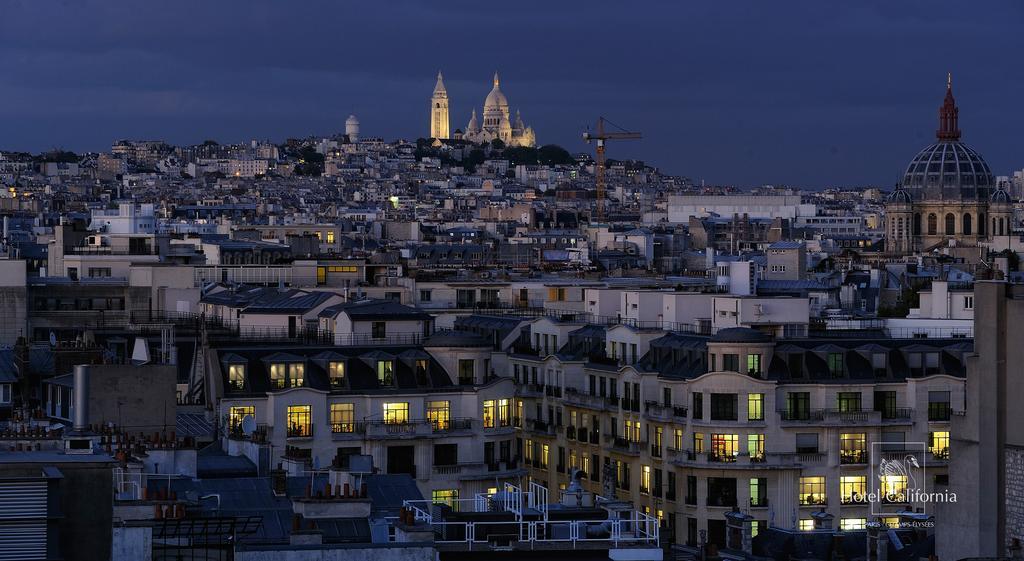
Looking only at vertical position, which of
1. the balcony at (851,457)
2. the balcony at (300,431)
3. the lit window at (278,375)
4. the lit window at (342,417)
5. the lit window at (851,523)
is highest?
the lit window at (278,375)

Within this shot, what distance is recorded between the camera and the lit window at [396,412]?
137ft

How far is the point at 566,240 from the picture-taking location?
517 ft

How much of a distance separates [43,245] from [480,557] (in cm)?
7043

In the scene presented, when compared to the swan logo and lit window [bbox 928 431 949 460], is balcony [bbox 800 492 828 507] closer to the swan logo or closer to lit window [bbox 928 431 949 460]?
the swan logo

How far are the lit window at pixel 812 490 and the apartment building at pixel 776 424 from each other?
0.02 m

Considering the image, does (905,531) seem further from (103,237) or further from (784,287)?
(103,237)

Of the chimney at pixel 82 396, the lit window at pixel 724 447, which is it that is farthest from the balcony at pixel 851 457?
the chimney at pixel 82 396

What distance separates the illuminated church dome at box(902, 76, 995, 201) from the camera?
174000 millimetres

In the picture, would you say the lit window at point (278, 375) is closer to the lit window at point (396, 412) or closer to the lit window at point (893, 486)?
the lit window at point (396, 412)

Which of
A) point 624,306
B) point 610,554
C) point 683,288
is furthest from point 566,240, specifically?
point 610,554

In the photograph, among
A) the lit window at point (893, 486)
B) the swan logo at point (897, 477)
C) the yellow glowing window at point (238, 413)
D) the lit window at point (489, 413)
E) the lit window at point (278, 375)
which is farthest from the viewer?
the lit window at point (489, 413)

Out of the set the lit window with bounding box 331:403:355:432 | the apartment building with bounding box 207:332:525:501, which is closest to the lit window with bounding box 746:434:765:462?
the apartment building with bounding box 207:332:525:501

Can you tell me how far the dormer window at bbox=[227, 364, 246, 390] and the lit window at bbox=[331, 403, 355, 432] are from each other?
154 cm

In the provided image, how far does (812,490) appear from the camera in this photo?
4188 centimetres
